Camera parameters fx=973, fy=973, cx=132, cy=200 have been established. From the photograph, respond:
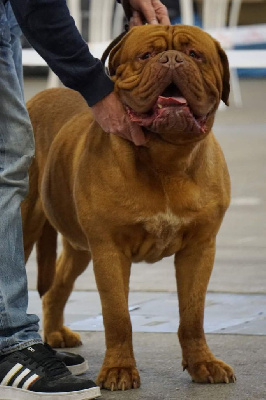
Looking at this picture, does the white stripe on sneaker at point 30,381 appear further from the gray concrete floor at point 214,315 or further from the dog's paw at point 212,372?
the dog's paw at point 212,372

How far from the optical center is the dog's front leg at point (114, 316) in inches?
144

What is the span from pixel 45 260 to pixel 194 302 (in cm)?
102

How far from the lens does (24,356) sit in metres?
3.53

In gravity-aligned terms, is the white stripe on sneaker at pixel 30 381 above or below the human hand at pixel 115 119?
below

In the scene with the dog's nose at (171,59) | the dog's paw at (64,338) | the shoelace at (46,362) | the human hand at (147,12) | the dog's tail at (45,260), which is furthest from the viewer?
the dog's tail at (45,260)

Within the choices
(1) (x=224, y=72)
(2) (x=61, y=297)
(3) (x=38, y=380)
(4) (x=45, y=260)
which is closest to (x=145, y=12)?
(1) (x=224, y=72)

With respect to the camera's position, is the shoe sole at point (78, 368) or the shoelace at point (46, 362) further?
the shoe sole at point (78, 368)

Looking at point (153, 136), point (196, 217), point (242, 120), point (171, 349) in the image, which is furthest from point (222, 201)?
point (242, 120)

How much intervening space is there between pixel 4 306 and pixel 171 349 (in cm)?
100

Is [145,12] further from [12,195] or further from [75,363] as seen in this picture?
[75,363]

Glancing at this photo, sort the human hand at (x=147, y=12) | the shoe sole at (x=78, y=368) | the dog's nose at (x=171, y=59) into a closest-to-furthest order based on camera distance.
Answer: the dog's nose at (x=171, y=59) → the shoe sole at (x=78, y=368) → the human hand at (x=147, y=12)

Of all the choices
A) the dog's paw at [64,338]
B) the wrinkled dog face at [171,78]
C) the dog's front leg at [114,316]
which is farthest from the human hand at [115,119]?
the dog's paw at [64,338]

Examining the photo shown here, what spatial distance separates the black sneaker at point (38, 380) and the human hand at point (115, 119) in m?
0.86

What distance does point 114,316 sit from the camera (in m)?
3.66
